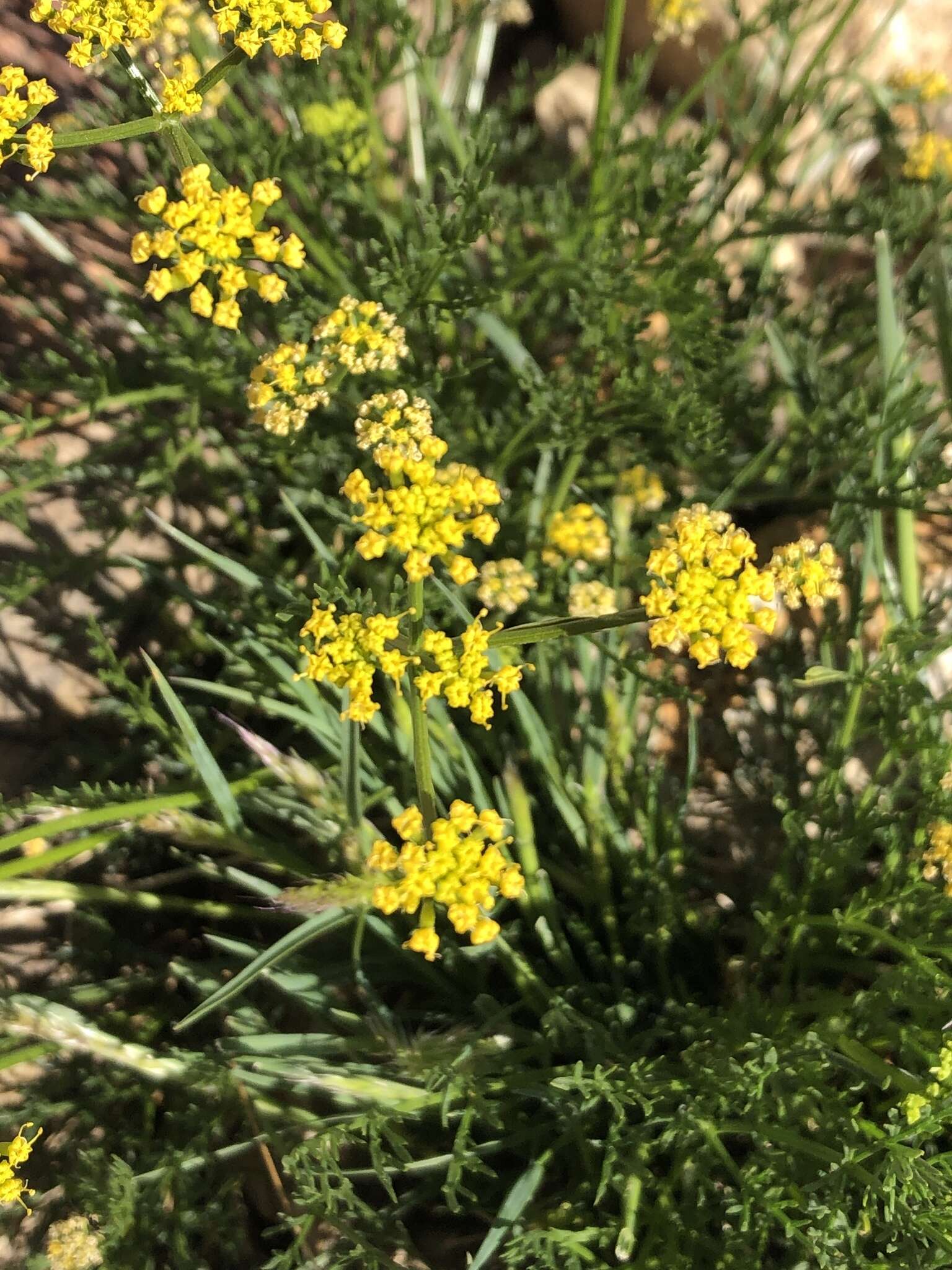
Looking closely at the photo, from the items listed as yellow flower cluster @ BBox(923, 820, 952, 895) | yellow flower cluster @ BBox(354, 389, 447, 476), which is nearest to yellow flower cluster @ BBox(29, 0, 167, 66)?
yellow flower cluster @ BBox(354, 389, 447, 476)

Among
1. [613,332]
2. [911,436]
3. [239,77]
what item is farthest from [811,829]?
[239,77]

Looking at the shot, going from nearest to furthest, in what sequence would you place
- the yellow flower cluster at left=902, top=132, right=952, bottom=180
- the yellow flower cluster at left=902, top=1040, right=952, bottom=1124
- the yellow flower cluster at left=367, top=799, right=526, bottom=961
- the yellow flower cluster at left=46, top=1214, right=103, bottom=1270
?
the yellow flower cluster at left=367, top=799, right=526, bottom=961, the yellow flower cluster at left=902, top=1040, right=952, bottom=1124, the yellow flower cluster at left=46, top=1214, right=103, bottom=1270, the yellow flower cluster at left=902, top=132, right=952, bottom=180

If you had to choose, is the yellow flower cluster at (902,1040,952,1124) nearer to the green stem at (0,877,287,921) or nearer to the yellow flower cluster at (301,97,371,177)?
the green stem at (0,877,287,921)

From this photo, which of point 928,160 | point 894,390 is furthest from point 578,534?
point 928,160

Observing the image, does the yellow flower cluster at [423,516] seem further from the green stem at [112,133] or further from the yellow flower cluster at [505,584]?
the green stem at [112,133]

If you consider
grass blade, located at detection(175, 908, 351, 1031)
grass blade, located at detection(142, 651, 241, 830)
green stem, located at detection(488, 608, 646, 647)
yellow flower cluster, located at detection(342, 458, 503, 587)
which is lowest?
grass blade, located at detection(175, 908, 351, 1031)

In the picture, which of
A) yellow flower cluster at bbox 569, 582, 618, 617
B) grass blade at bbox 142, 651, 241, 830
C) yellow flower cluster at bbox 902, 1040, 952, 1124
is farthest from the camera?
yellow flower cluster at bbox 569, 582, 618, 617
